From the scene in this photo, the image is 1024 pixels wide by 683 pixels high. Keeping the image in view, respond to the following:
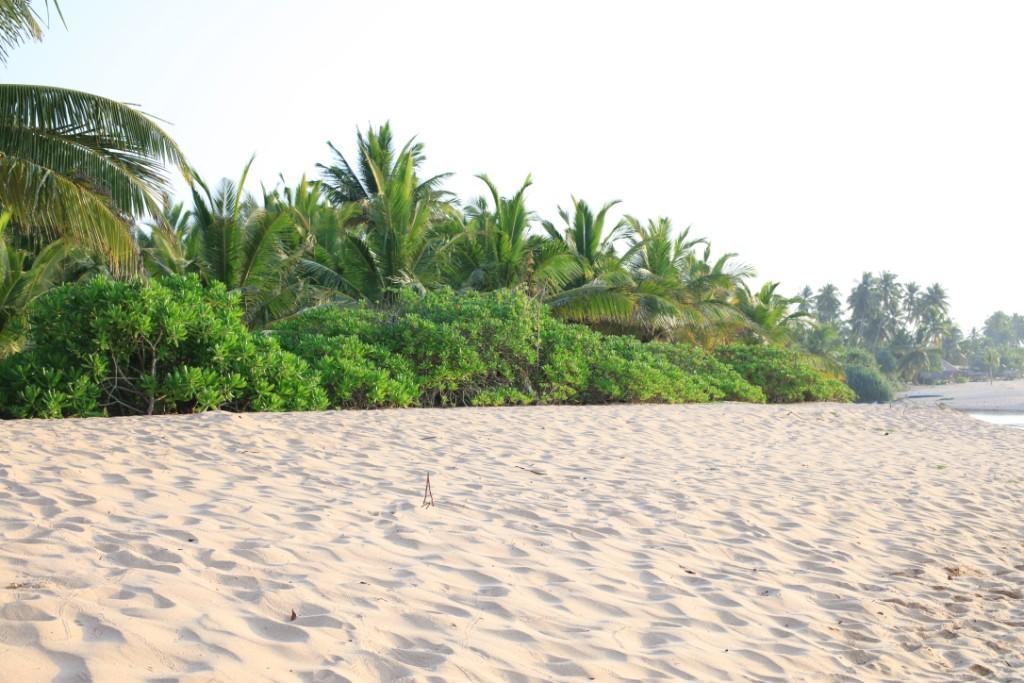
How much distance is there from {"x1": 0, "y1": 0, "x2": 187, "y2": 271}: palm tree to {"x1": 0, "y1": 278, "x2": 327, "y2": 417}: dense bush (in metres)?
0.84

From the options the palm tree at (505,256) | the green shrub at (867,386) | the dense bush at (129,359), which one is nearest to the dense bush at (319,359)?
the dense bush at (129,359)

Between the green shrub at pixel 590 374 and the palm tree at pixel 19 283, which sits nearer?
the palm tree at pixel 19 283

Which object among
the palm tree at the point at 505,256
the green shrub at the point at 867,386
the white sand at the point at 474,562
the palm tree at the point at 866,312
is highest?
the palm tree at the point at 866,312

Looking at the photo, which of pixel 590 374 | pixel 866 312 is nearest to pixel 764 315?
pixel 590 374

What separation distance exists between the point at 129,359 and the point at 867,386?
100 ft

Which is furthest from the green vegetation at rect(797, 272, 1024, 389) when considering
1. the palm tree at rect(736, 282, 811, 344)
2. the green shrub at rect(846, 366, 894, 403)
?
the palm tree at rect(736, 282, 811, 344)

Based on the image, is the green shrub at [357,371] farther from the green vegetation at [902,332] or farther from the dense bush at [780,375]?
the green vegetation at [902,332]

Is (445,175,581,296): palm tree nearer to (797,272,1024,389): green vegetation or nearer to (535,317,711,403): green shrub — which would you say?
(535,317,711,403): green shrub

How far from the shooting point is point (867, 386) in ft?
110

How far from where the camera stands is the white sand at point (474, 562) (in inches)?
116

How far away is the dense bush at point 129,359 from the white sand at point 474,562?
42.1 inches

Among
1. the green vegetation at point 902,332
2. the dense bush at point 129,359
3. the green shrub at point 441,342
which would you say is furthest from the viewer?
the green vegetation at point 902,332

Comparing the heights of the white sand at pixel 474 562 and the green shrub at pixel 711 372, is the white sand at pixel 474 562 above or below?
below

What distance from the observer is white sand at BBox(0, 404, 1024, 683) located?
296cm
